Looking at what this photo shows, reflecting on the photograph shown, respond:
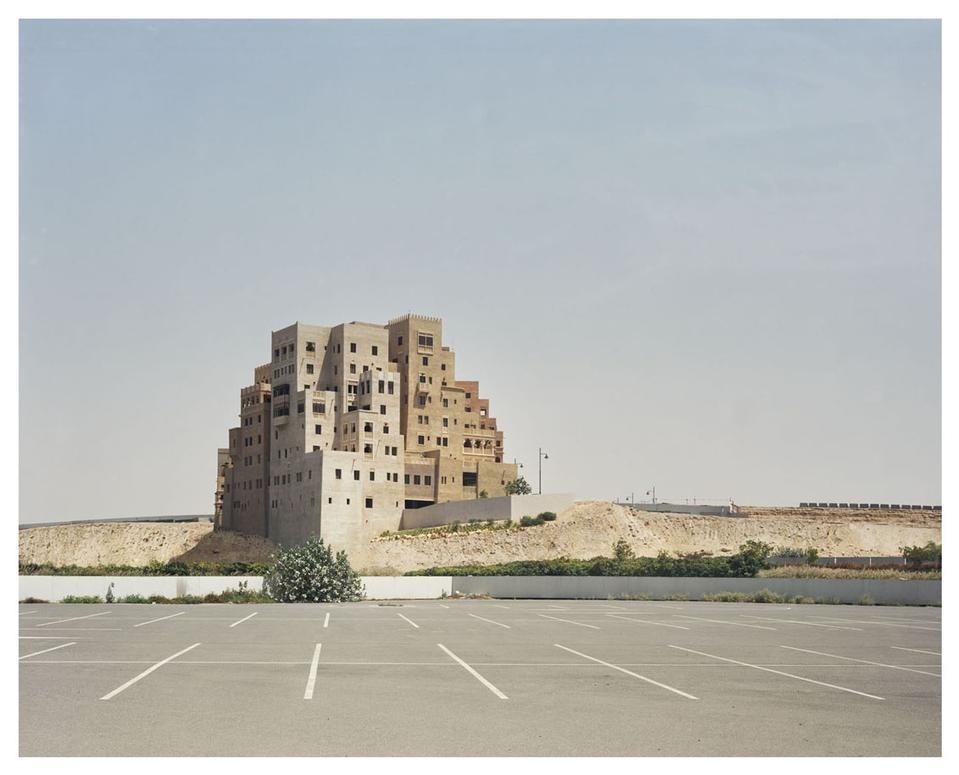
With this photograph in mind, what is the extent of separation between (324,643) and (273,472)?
101m

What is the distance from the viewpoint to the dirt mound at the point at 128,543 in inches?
5069

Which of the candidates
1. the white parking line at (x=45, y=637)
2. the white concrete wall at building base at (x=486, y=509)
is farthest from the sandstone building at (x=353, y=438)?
the white parking line at (x=45, y=637)

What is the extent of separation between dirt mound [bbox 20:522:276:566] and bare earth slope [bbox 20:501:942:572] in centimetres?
16

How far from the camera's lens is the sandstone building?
114m

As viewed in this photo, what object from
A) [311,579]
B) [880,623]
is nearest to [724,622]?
[880,623]

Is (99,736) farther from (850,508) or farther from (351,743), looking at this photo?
(850,508)

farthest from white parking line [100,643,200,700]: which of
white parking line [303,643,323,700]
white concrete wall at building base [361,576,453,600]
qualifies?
white concrete wall at building base [361,576,453,600]

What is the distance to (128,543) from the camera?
14488 centimetres

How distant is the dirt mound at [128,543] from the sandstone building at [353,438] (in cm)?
357

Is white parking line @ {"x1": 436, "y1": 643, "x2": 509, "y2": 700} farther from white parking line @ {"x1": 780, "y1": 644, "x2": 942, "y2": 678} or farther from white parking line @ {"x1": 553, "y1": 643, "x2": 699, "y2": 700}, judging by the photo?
white parking line @ {"x1": 780, "y1": 644, "x2": 942, "y2": 678}

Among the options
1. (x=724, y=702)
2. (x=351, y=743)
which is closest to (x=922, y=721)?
(x=724, y=702)
